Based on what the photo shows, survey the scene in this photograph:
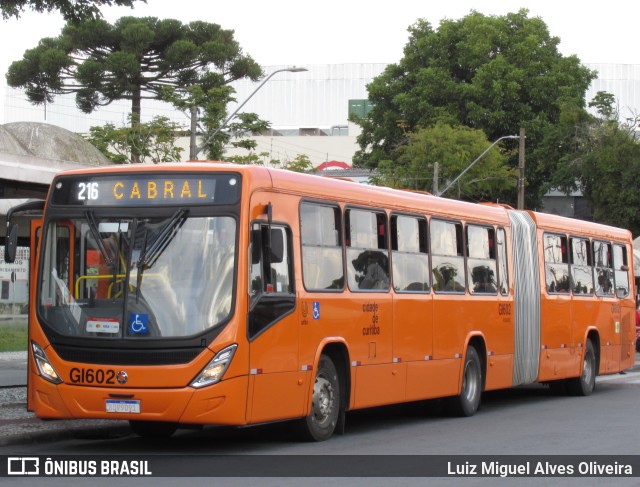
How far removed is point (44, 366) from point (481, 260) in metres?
7.81

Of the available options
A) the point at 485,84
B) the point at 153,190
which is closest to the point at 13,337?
the point at 153,190

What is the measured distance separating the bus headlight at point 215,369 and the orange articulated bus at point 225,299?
13 mm

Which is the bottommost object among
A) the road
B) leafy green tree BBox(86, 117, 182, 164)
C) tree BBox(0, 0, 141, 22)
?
the road

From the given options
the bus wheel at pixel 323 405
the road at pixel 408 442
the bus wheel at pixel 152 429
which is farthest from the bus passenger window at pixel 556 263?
the bus wheel at pixel 152 429

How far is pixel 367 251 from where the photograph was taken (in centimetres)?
1416

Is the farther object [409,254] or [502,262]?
[502,262]

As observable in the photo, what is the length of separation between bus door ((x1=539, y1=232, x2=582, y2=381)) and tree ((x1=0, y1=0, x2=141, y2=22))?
8.83 m

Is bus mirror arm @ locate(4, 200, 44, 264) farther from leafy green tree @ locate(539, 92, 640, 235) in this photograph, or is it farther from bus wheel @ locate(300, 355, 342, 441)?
leafy green tree @ locate(539, 92, 640, 235)

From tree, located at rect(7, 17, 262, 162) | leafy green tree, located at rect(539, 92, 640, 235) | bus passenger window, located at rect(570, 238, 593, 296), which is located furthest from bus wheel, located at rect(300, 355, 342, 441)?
leafy green tree, located at rect(539, 92, 640, 235)

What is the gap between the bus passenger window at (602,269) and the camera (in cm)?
2225

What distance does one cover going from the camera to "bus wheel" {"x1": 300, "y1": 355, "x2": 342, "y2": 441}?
503 inches

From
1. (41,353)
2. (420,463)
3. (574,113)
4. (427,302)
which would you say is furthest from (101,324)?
(574,113)

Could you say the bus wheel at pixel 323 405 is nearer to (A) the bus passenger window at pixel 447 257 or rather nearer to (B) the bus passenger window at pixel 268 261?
(B) the bus passenger window at pixel 268 261

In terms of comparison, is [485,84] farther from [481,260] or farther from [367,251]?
[367,251]
